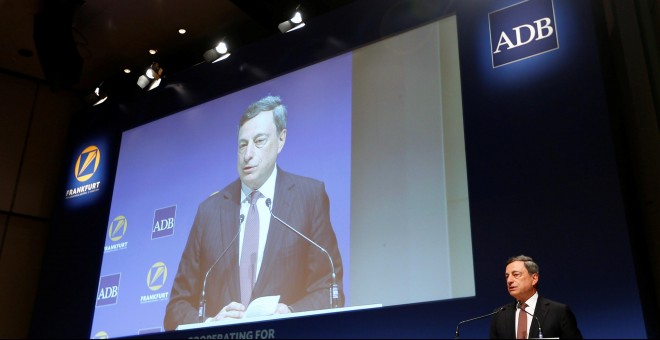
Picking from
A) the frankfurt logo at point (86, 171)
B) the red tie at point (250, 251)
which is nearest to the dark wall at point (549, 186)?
the red tie at point (250, 251)

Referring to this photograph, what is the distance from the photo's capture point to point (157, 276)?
482 centimetres

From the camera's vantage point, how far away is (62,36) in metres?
5.11

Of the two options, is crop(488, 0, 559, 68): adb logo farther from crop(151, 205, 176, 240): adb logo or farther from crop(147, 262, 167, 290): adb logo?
crop(147, 262, 167, 290): adb logo

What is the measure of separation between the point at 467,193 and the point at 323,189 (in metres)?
1.01

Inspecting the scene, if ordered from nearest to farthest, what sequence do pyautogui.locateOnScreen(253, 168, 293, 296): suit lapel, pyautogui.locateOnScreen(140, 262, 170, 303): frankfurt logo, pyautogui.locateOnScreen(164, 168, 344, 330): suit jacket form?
pyautogui.locateOnScreen(164, 168, 344, 330): suit jacket < pyautogui.locateOnScreen(253, 168, 293, 296): suit lapel < pyautogui.locateOnScreen(140, 262, 170, 303): frankfurt logo

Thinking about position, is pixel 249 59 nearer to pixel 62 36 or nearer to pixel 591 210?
pixel 62 36

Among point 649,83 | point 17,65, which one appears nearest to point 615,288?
point 649,83

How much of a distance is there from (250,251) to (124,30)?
2561mm

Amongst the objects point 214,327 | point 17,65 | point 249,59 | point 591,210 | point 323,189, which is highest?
point 17,65

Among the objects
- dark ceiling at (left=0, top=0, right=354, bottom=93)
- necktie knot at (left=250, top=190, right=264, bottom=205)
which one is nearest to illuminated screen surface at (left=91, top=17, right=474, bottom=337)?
necktie knot at (left=250, top=190, right=264, bottom=205)

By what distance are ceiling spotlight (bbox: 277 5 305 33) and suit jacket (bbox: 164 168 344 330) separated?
3.94 feet

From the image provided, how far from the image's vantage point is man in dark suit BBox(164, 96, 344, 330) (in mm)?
3973

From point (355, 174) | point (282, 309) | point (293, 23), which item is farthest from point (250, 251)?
point (293, 23)

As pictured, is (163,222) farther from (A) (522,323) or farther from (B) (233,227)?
(A) (522,323)
